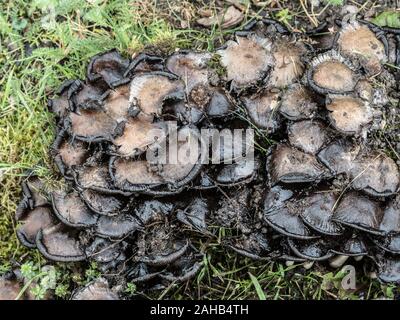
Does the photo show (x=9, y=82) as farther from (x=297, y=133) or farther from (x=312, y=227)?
(x=312, y=227)

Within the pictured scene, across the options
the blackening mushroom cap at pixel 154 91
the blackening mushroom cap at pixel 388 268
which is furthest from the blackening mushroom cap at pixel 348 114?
the blackening mushroom cap at pixel 154 91

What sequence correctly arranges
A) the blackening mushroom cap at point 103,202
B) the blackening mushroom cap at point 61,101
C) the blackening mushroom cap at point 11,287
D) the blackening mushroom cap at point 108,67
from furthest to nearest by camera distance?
the blackening mushroom cap at point 61,101 < the blackening mushroom cap at point 108,67 < the blackening mushroom cap at point 11,287 < the blackening mushroom cap at point 103,202

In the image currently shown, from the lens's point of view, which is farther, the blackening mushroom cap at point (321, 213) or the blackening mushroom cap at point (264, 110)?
the blackening mushroom cap at point (264, 110)

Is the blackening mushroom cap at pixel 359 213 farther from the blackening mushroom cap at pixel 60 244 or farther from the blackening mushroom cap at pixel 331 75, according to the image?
the blackening mushroom cap at pixel 60 244

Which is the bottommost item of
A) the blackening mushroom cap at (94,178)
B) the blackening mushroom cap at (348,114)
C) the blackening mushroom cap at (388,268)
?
the blackening mushroom cap at (388,268)

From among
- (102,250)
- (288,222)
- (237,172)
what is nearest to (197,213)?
(237,172)

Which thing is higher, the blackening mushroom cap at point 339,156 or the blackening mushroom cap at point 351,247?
the blackening mushroom cap at point 339,156

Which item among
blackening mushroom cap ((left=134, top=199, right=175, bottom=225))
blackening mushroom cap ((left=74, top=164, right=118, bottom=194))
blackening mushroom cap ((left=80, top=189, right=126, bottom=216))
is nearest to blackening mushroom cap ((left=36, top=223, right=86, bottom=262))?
blackening mushroom cap ((left=80, top=189, right=126, bottom=216))

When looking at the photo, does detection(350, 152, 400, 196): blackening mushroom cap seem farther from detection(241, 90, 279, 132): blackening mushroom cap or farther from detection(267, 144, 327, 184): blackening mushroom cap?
detection(241, 90, 279, 132): blackening mushroom cap
